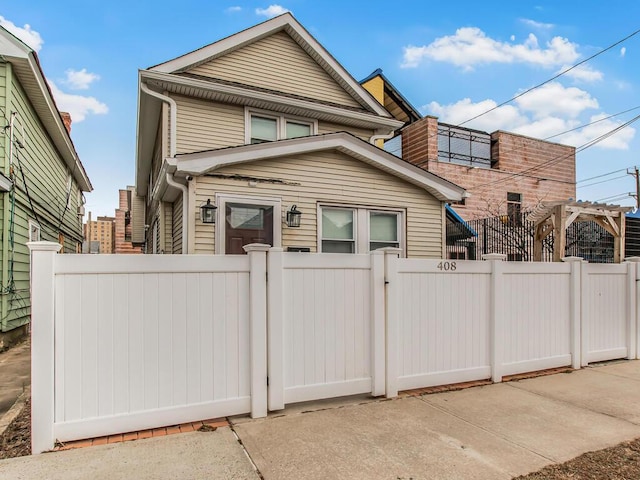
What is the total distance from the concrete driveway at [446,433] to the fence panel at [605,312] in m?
1.19

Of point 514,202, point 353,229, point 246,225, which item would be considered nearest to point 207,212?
point 246,225

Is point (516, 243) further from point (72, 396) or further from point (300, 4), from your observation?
A: point (72, 396)

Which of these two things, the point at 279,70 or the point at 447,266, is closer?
the point at 447,266

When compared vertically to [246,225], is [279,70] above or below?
above

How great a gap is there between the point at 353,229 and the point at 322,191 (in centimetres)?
94

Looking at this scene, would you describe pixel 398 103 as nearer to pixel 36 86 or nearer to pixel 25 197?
pixel 36 86

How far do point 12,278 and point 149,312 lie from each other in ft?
19.3

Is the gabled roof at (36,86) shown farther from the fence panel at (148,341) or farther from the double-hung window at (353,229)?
the fence panel at (148,341)

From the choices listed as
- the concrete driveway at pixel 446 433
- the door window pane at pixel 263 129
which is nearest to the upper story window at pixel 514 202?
the door window pane at pixel 263 129

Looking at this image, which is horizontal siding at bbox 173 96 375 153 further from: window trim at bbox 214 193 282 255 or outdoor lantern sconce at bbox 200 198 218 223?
outdoor lantern sconce at bbox 200 198 218 223

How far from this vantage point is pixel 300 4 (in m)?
11.1

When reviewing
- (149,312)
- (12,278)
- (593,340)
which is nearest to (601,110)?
(593,340)

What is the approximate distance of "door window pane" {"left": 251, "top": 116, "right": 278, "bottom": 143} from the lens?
8742 millimetres

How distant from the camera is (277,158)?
22.9ft
